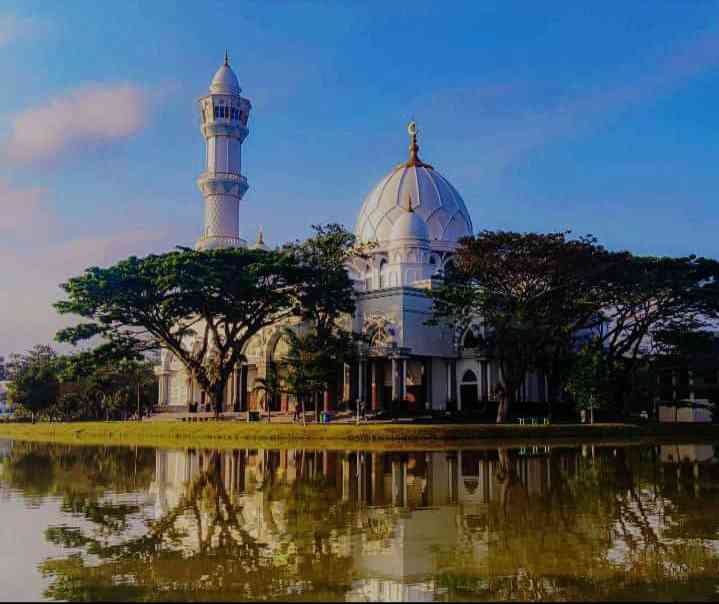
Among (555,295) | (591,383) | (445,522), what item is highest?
(555,295)

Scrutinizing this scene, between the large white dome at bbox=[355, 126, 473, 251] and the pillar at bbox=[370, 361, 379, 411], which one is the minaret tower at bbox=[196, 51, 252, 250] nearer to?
the large white dome at bbox=[355, 126, 473, 251]

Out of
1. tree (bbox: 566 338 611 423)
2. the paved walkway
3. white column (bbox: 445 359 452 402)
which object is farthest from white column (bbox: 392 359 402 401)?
tree (bbox: 566 338 611 423)

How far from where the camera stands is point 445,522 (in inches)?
594

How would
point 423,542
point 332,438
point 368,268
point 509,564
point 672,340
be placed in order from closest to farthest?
point 509,564, point 423,542, point 332,438, point 672,340, point 368,268

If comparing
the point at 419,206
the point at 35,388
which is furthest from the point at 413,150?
the point at 35,388

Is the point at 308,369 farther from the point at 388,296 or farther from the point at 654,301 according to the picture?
the point at 654,301

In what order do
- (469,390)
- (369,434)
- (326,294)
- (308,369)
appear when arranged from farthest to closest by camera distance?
(469,390)
(326,294)
(308,369)
(369,434)

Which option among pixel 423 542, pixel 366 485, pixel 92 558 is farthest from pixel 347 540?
pixel 366 485

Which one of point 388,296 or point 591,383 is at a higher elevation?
point 388,296

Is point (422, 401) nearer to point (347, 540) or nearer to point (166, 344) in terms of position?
point (166, 344)

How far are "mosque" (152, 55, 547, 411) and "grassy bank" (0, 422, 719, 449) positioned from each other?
9.64 meters

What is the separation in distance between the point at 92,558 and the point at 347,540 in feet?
13.0

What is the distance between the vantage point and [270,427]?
137 ft

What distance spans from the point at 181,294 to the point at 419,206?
26.0 m
